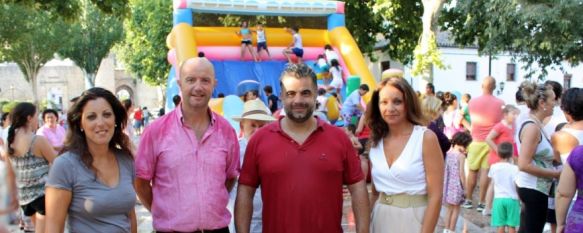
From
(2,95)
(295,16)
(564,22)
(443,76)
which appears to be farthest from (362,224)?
(2,95)

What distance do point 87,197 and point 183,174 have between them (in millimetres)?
535

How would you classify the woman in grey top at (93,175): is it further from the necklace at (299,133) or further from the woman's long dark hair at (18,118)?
the woman's long dark hair at (18,118)

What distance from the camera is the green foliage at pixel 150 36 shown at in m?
30.7

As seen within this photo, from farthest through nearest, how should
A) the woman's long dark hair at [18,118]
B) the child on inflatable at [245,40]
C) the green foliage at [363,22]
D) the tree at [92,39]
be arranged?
the tree at [92,39], the green foliage at [363,22], the child on inflatable at [245,40], the woman's long dark hair at [18,118]

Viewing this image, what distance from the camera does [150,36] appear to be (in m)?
32.9

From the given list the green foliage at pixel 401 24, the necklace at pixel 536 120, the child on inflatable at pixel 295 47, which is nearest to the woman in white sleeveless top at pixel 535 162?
the necklace at pixel 536 120

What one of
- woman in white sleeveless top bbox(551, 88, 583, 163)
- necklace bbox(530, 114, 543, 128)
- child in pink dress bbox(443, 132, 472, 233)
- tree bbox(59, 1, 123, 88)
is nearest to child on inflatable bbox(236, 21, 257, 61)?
child in pink dress bbox(443, 132, 472, 233)

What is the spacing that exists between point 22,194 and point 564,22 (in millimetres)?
15216

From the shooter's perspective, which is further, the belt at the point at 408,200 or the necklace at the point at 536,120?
the necklace at the point at 536,120

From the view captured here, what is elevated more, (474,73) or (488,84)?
(474,73)

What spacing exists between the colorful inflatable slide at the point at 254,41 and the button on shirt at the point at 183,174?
8.82 meters

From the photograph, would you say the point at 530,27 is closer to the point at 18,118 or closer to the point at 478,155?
the point at 478,155

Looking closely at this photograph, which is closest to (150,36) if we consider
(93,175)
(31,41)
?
(31,41)

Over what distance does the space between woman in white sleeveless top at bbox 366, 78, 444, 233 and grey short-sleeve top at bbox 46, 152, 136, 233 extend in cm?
153
